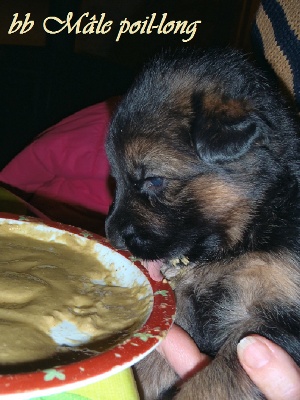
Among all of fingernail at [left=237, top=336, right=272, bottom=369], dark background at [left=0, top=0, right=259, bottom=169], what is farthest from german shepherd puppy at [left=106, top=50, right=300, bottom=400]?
dark background at [left=0, top=0, right=259, bottom=169]

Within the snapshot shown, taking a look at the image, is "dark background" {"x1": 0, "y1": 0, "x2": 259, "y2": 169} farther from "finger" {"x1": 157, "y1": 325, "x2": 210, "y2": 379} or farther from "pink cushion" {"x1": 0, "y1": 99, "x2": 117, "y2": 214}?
"finger" {"x1": 157, "y1": 325, "x2": 210, "y2": 379}

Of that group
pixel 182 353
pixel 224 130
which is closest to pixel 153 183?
pixel 224 130

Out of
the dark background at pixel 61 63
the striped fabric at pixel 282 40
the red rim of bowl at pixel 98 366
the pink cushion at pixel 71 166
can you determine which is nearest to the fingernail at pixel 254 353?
the red rim of bowl at pixel 98 366

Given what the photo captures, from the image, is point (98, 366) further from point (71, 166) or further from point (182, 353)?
point (71, 166)

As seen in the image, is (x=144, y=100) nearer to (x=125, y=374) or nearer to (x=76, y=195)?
(x=125, y=374)

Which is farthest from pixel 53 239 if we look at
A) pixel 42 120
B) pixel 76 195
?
pixel 42 120

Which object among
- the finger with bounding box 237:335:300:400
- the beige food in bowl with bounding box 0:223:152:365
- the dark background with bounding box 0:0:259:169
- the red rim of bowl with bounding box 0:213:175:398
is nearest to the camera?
the red rim of bowl with bounding box 0:213:175:398

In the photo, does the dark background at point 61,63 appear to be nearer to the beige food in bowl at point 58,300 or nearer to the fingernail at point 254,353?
the beige food in bowl at point 58,300
